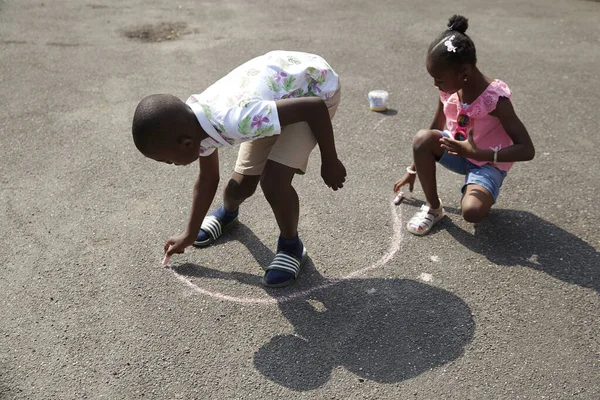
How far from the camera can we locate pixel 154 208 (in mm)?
3967

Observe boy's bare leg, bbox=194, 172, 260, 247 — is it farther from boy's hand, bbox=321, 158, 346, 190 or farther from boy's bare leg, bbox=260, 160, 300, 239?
boy's hand, bbox=321, 158, 346, 190

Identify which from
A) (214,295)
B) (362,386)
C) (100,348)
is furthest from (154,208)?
(362,386)

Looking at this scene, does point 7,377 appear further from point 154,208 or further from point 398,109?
point 398,109

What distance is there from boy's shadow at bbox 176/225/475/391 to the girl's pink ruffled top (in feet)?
3.00

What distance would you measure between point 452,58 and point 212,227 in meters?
1.57

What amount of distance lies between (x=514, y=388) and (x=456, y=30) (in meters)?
1.84

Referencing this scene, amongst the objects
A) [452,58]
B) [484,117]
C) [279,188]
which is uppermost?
[452,58]

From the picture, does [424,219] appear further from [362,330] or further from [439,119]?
[362,330]

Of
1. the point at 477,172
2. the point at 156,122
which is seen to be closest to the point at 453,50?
the point at 477,172

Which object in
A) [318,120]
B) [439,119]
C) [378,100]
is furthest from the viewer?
[378,100]

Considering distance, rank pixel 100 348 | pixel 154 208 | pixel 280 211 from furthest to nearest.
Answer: pixel 154 208, pixel 280 211, pixel 100 348

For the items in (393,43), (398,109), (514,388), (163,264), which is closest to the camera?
(514,388)

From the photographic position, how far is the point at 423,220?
12.2 ft

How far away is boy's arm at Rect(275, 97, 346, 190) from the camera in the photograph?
286 centimetres
